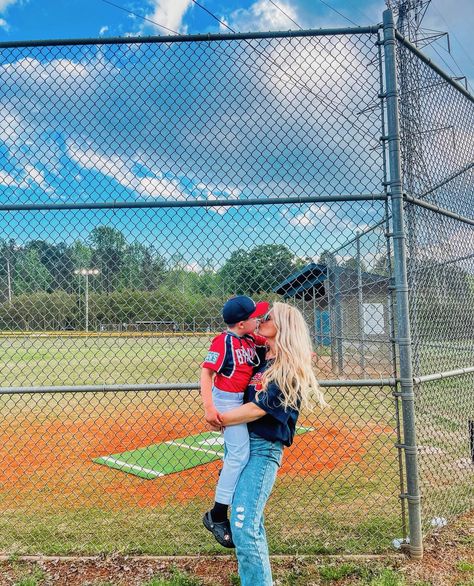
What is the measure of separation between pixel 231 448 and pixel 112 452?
3.70m

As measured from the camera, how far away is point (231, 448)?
92.0 inches

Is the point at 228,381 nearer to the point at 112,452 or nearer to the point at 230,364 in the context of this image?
the point at 230,364

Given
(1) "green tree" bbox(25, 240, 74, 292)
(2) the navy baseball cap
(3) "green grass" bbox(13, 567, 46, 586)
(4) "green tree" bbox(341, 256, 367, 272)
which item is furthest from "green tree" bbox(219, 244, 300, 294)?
(4) "green tree" bbox(341, 256, 367, 272)

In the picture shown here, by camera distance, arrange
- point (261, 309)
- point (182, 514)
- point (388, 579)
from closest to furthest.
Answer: point (261, 309) → point (388, 579) → point (182, 514)

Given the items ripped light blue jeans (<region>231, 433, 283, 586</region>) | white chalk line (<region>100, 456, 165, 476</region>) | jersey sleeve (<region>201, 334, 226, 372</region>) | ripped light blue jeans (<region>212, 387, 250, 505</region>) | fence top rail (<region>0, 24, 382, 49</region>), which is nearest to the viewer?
ripped light blue jeans (<region>231, 433, 283, 586</region>)

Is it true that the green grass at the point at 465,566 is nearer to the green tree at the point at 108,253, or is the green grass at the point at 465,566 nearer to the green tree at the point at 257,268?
the green tree at the point at 257,268

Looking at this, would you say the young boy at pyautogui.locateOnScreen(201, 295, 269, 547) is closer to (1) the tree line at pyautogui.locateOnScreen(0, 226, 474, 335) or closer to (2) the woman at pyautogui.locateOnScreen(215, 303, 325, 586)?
(2) the woman at pyautogui.locateOnScreen(215, 303, 325, 586)

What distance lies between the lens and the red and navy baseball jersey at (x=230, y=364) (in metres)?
2.42

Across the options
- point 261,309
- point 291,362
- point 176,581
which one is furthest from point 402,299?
point 176,581

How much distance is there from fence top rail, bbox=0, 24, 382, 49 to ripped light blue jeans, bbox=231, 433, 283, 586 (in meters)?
2.71

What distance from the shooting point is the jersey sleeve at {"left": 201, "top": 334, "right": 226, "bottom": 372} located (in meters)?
2.41

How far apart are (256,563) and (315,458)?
3144 mm

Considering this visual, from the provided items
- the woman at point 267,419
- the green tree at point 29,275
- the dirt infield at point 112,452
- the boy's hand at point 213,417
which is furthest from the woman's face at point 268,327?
the dirt infield at point 112,452

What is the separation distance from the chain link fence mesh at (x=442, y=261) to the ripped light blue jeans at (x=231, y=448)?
5.30 feet
